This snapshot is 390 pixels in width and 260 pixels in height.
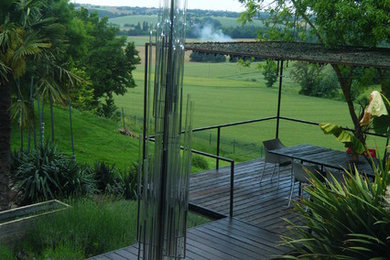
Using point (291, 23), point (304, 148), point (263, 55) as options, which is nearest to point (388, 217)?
point (263, 55)

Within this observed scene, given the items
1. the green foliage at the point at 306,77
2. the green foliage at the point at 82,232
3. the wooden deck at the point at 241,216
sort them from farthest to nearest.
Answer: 1. the green foliage at the point at 306,77
2. the green foliage at the point at 82,232
3. the wooden deck at the point at 241,216

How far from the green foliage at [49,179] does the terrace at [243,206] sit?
1.95m

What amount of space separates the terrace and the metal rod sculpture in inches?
43.5

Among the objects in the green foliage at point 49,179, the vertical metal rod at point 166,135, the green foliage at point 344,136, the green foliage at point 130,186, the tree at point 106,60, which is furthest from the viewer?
the tree at point 106,60

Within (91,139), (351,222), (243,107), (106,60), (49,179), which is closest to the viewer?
(351,222)

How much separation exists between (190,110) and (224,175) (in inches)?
188

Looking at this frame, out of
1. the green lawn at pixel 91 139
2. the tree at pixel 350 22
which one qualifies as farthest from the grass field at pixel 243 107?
the tree at pixel 350 22

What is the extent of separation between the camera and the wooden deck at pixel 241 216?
6.28 meters

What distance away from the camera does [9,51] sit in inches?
354

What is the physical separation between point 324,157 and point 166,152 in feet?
13.3

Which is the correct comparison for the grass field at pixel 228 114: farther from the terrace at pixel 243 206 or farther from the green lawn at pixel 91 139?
the terrace at pixel 243 206

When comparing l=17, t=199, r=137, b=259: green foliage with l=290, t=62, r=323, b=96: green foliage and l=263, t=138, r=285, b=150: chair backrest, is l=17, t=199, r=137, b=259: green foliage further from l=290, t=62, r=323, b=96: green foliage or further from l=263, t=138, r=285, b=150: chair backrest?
l=290, t=62, r=323, b=96: green foliage

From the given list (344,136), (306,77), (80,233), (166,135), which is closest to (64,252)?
(80,233)

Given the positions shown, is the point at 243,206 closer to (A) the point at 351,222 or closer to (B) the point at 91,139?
(A) the point at 351,222
